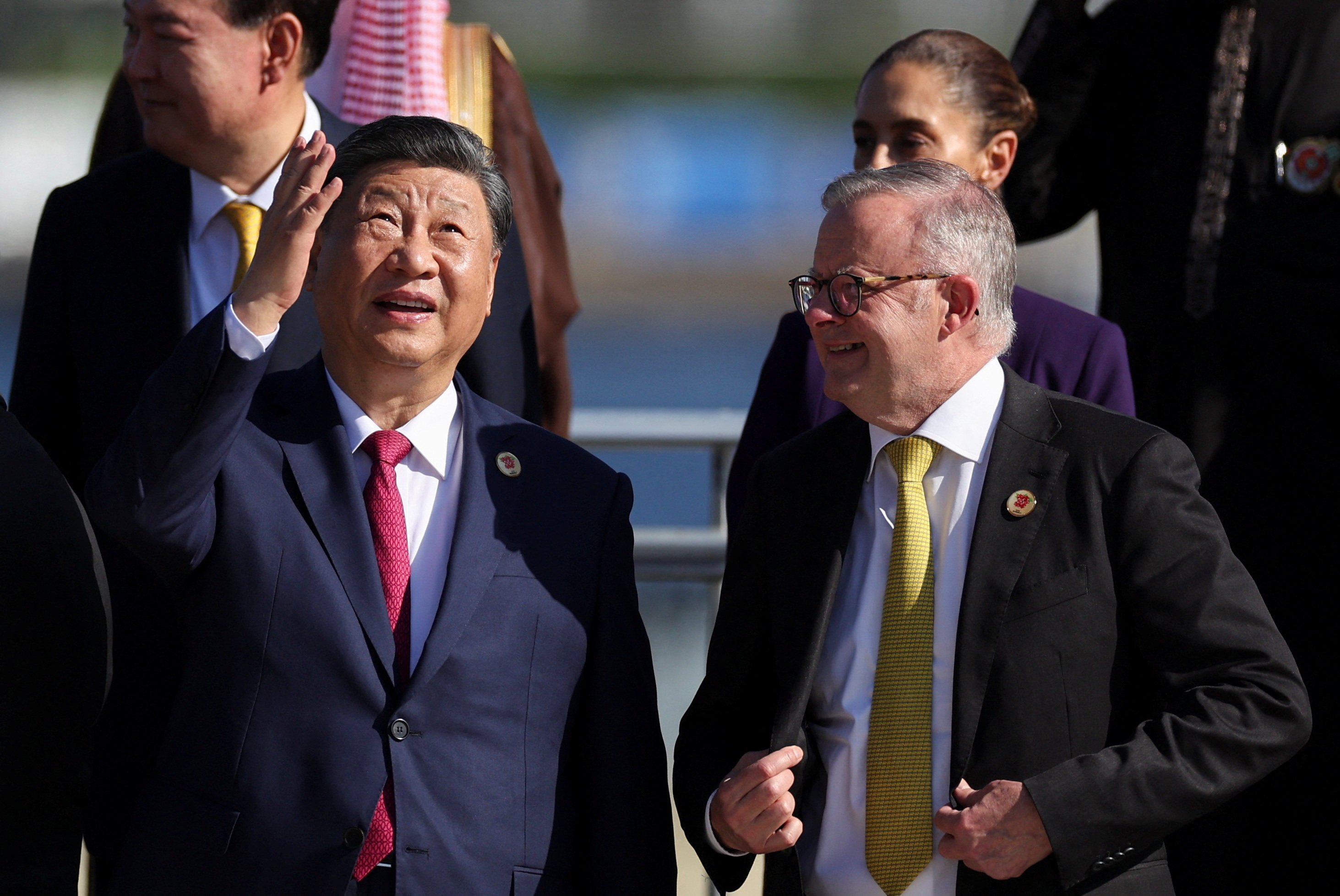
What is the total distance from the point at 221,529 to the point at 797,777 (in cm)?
83

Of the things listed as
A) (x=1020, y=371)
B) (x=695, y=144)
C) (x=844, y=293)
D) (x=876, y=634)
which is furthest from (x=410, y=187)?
(x=695, y=144)

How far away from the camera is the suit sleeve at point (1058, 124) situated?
3473 millimetres

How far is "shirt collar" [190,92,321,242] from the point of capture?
2900 millimetres

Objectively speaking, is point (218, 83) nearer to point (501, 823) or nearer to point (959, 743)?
point (501, 823)

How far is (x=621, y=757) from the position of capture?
2246mm

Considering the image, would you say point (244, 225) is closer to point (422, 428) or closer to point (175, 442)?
point (422, 428)

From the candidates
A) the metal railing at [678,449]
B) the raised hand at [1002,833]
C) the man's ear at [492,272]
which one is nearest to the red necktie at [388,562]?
the man's ear at [492,272]

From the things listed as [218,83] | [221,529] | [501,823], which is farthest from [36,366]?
[501,823]

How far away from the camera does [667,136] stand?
3322cm

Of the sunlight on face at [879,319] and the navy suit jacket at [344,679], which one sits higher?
the sunlight on face at [879,319]

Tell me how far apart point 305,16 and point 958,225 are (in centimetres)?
136

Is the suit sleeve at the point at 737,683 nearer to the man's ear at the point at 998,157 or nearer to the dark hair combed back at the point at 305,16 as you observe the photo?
the man's ear at the point at 998,157

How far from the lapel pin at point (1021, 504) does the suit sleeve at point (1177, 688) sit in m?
0.10

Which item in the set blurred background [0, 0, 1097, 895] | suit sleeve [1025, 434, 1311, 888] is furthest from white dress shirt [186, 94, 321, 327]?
blurred background [0, 0, 1097, 895]
